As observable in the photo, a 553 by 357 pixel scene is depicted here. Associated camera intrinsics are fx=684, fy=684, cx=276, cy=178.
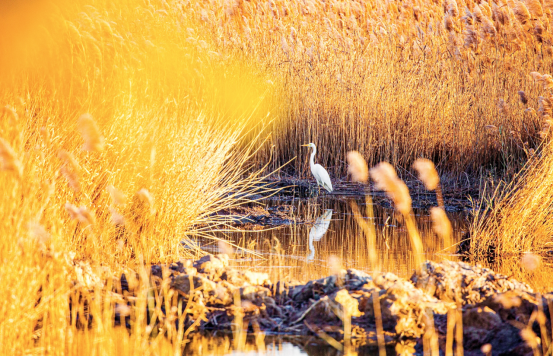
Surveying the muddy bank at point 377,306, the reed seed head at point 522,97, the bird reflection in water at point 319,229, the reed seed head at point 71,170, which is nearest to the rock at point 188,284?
the muddy bank at point 377,306

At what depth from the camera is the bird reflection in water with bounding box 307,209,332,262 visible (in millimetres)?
5595

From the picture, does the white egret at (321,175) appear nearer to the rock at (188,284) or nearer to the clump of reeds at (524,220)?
the clump of reeds at (524,220)

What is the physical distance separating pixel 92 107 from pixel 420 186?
5.23 meters

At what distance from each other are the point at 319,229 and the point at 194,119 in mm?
1894

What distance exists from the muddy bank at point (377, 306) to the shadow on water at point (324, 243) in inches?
15.2

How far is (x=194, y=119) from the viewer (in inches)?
212

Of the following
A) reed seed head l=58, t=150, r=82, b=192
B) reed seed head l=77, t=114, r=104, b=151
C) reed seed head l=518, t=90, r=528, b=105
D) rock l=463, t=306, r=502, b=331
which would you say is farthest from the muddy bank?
reed seed head l=518, t=90, r=528, b=105

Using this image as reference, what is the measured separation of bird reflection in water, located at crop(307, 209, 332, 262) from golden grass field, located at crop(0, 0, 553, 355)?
74cm

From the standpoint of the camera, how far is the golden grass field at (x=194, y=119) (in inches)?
134

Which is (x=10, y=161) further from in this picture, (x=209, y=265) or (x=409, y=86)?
(x=409, y=86)

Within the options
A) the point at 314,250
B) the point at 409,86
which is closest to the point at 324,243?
the point at 314,250

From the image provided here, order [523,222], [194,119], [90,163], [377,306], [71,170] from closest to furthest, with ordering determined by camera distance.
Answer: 1. [377,306]
2. [71,170]
3. [90,163]
4. [194,119]
5. [523,222]

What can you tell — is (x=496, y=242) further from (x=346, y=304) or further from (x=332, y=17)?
(x=332, y=17)

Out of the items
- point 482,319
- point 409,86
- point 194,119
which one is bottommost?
point 482,319
